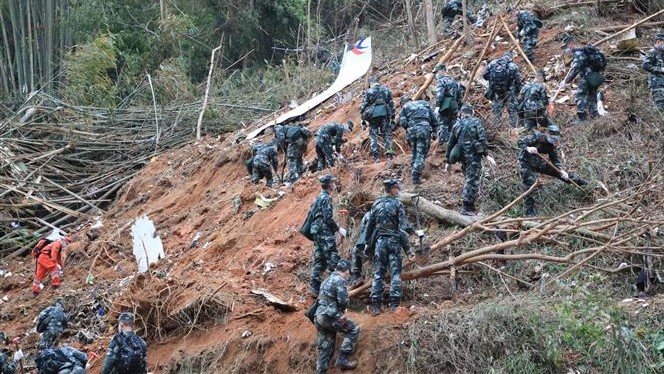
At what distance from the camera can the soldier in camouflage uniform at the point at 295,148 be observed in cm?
1439

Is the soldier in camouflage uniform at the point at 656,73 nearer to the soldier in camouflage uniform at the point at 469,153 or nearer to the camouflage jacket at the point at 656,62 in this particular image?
the camouflage jacket at the point at 656,62

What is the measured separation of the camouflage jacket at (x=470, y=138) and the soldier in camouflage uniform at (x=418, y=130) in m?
0.98

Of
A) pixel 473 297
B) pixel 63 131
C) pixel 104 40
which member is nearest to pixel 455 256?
pixel 473 297

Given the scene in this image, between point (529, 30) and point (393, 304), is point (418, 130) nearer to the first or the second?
point (393, 304)

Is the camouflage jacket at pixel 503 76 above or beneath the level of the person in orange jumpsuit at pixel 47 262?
above

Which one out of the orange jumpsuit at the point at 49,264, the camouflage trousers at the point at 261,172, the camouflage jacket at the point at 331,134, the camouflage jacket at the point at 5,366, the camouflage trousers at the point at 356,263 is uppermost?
the camouflage trousers at the point at 356,263

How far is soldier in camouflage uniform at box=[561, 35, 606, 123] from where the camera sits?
530 inches

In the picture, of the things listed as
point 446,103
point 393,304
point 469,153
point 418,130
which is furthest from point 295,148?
point 393,304

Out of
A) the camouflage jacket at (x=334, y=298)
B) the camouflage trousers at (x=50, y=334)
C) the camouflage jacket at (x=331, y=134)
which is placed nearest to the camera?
the camouflage jacket at (x=334, y=298)

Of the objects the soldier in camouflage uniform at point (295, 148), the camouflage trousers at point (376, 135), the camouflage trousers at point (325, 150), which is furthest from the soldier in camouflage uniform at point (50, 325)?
the camouflage trousers at point (376, 135)

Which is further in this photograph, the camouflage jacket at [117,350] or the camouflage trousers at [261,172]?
the camouflage trousers at [261,172]

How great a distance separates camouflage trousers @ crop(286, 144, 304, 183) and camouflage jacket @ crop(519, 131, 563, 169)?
441 cm

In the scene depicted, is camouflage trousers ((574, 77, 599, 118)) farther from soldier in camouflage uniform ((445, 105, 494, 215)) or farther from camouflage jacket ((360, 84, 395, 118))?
soldier in camouflage uniform ((445, 105, 494, 215))

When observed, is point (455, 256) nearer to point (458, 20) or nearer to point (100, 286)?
point (100, 286)
